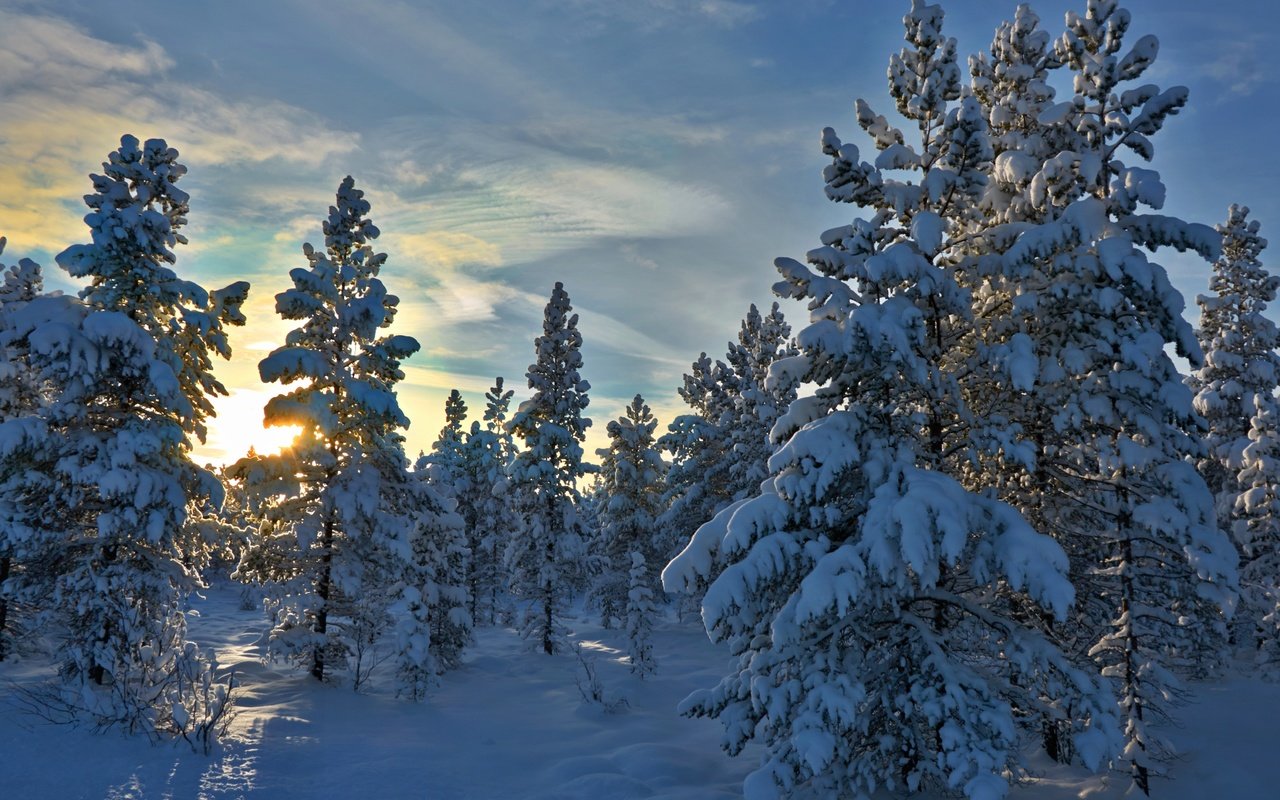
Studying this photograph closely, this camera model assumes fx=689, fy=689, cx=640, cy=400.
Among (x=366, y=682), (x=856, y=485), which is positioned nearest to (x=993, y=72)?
(x=856, y=485)

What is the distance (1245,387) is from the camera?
25172 millimetres

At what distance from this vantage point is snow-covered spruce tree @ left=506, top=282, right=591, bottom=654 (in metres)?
26.7

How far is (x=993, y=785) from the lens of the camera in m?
7.54

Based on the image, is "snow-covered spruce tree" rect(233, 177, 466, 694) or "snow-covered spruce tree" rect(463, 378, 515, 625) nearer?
"snow-covered spruce tree" rect(233, 177, 466, 694)

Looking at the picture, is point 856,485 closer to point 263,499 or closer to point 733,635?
point 733,635

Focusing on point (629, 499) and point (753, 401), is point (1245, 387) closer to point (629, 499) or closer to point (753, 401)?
point (753, 401)

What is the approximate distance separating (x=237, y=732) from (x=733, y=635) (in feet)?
29.9

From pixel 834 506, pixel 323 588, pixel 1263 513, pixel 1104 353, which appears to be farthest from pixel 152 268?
pixel 1263 513

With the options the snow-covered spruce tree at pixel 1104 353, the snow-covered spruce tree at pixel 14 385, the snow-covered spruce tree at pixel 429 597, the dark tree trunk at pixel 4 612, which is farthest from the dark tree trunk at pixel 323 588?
the snow-covered spruce tree at pixel 1104 353

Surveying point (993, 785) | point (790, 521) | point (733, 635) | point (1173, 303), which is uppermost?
point (1173, 303)

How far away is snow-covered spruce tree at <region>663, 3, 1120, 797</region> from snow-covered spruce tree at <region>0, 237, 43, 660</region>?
1481 cm

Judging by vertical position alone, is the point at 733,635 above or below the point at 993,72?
below

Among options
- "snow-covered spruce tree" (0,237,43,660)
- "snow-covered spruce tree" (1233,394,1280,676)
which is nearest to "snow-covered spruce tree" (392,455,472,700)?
"snow-covered spruce tree" (0,237,43,660)

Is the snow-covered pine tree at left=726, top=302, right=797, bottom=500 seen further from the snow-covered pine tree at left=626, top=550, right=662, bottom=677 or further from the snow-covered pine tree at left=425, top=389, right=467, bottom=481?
the snow-covered pine tree at left=425, top=389, right=467, bottom=481
